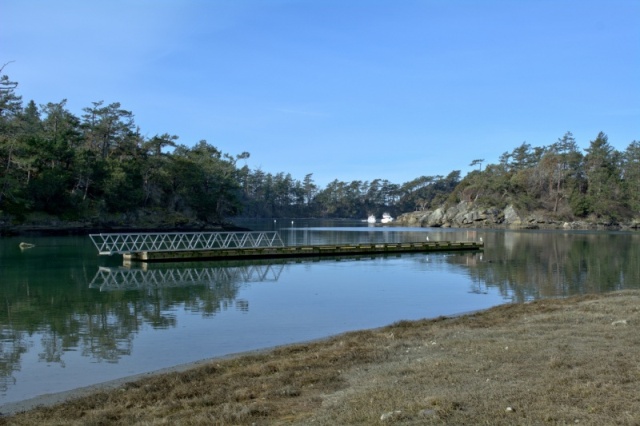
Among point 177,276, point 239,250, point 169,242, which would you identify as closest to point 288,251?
point 239,250

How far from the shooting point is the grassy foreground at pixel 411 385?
5934mm

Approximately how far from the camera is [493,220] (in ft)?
385

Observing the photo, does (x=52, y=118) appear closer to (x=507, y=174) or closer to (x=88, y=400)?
(x=88, y=400)

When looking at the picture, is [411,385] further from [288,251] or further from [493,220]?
[493,220]

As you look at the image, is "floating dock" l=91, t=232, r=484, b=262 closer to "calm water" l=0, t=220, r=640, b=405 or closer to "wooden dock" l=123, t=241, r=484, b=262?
"wooden dock" l=123, t=241, r=484, b=262

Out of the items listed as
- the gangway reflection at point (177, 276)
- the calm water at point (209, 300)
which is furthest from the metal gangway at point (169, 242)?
the gangway reflection at point (177, 276)

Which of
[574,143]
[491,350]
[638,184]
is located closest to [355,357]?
[491,350]

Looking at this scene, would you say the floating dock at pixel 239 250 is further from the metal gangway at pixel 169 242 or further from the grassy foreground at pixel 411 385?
the grassy foreground at pixel 411 385

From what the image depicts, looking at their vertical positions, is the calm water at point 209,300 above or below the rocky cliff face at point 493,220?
below

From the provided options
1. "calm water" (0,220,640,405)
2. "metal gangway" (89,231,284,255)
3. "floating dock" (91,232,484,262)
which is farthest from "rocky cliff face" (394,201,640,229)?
"calm water" (0,220,640,405)

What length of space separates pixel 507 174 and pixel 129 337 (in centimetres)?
12469

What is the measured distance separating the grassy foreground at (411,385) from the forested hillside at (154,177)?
40.9 m

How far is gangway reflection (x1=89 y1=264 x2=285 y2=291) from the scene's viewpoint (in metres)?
25.4

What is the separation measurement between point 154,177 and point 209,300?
69.0 metres
